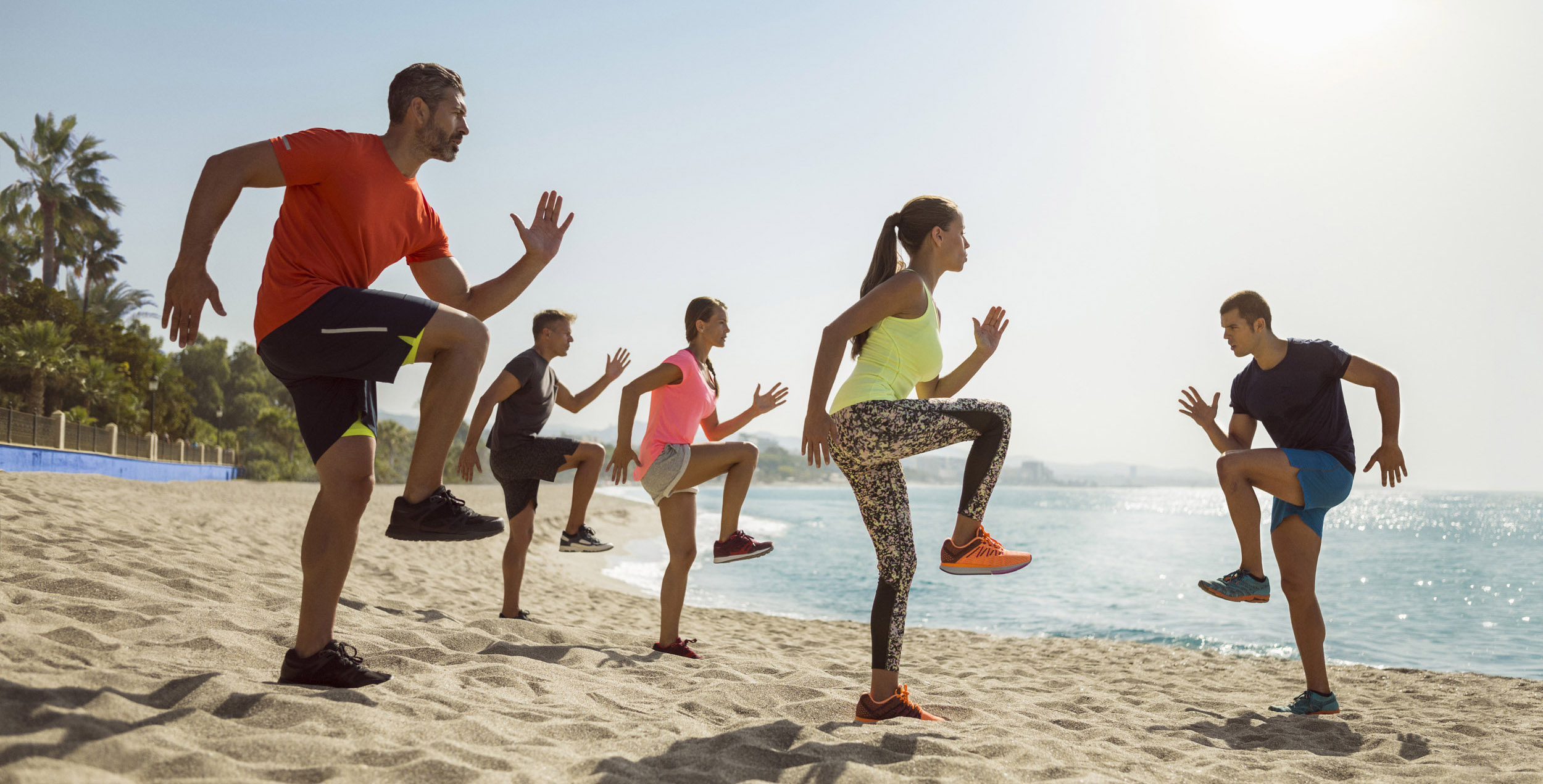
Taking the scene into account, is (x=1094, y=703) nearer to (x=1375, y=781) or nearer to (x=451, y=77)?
(x=1375, y=781)

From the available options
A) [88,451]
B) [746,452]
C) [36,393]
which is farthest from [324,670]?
[36,393]

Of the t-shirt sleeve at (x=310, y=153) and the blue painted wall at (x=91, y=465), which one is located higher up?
the t-shirt sleeve at (x=310, y=153)

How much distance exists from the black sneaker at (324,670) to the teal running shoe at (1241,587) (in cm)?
446

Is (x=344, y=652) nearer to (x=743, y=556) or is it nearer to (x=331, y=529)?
(x=331, y=529)

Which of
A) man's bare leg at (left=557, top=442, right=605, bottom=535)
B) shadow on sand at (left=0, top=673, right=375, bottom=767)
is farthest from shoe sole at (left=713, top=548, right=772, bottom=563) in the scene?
shadow on sand at (left=0, top=673, right=375, bottom=767)

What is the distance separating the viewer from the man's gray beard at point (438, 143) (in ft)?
11.1

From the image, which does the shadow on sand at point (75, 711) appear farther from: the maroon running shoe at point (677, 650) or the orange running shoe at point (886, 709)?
the maroon running shoe at point (677, 650)

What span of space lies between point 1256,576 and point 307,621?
501 centimetres

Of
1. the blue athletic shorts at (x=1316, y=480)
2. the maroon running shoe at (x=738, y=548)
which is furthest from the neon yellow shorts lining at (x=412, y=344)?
the blue athletic shorts at (x=1316, y=480)

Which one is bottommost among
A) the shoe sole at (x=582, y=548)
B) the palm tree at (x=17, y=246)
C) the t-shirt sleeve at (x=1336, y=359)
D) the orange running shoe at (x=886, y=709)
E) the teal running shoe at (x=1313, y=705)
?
the teal running shoe at (x=1313, y=705)

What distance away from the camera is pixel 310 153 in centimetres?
315

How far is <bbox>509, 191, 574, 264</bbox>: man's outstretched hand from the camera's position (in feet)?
12.3

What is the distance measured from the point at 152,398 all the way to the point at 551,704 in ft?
147

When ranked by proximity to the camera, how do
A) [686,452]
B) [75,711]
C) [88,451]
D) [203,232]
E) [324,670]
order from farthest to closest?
[88,451], [686,452], [324,670], [203,232], [75,711]
